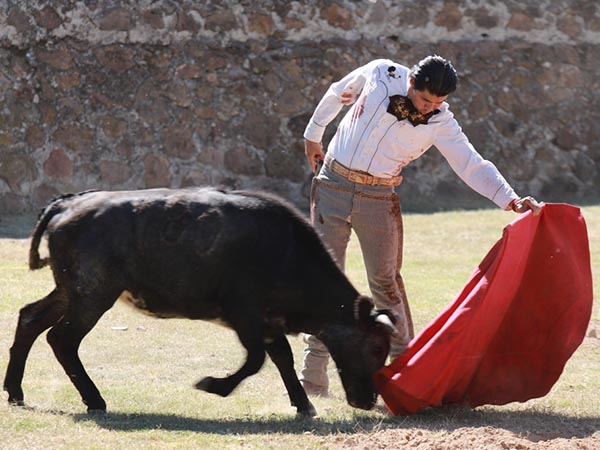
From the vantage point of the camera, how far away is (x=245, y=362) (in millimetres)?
6594

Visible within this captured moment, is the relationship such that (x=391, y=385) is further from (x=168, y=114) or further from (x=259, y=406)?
(x=168, y=114)

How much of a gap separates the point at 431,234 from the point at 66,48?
4.78 metres

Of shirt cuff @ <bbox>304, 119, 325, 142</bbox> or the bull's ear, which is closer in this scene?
the bull's ear

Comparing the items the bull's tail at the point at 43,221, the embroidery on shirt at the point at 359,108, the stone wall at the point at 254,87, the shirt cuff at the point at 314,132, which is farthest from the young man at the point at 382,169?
the stone wall at the point at 254,87

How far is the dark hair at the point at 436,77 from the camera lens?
6.70 metres

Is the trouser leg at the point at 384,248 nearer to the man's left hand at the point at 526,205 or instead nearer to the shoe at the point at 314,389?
the shoe at the point at 314,389

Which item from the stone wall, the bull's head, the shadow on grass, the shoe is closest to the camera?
the shadow on grass

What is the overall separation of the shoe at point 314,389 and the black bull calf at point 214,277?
594 millimetres

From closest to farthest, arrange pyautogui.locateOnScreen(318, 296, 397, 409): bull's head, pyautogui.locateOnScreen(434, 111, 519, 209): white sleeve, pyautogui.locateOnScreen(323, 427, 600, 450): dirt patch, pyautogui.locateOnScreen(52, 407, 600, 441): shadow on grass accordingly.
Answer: pyautogui.locateOnScreen(323, 427, 600, 450): dirt patch < pyautogui.locateOnScreen(52, 407, 600, 441): shadow on grass < pyautogui.locateOnScreen(318, 296, 397, 409): bull's head < pyautogui.locateOnScreen(434, 111, 519, 209): white sleeve

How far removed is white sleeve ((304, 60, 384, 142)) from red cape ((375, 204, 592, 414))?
1.32m

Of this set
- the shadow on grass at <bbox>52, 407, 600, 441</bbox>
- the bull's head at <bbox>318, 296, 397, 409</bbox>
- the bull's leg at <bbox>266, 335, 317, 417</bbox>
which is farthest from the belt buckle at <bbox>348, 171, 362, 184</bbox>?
the shadow on grass at <bbox>52, 407, 600, 441</bbox>

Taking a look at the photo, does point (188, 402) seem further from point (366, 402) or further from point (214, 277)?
point (366, 402)

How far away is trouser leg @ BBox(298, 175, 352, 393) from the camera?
7.23 meters

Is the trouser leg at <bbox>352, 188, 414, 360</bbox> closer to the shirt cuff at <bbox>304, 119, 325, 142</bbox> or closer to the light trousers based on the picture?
the light trousers
